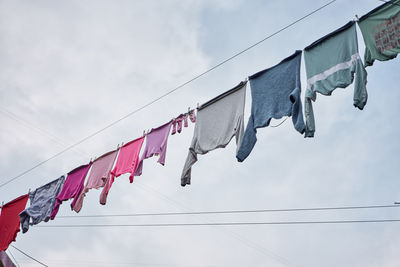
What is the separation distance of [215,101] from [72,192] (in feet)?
13.1

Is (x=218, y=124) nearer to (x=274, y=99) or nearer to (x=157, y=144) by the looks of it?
(x=274, y=99)

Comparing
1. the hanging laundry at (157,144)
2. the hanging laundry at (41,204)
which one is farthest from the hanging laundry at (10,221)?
the hanging laundry at (157,144)

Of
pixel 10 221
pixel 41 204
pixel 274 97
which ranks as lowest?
pixel 10 221

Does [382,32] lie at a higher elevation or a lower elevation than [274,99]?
higher

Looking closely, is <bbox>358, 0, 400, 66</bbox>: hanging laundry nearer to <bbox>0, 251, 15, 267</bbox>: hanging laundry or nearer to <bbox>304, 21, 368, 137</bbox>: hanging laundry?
<bbox>304, 21, 368, 137</bbox>: hanging laundry

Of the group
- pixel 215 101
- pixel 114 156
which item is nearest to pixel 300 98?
pixel 215 101

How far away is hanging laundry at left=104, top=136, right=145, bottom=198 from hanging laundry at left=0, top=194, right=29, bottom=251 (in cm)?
298

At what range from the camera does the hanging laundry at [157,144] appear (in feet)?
19.7

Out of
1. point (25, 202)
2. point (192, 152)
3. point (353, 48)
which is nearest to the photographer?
point (353, 48)

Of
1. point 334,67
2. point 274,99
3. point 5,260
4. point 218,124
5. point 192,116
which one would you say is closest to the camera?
point 334,67

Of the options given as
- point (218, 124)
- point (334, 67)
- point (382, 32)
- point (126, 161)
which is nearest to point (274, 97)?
point (334, 67)

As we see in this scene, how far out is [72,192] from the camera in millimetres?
7531

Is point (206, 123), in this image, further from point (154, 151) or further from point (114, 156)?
point (114, 156)

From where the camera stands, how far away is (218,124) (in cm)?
536
